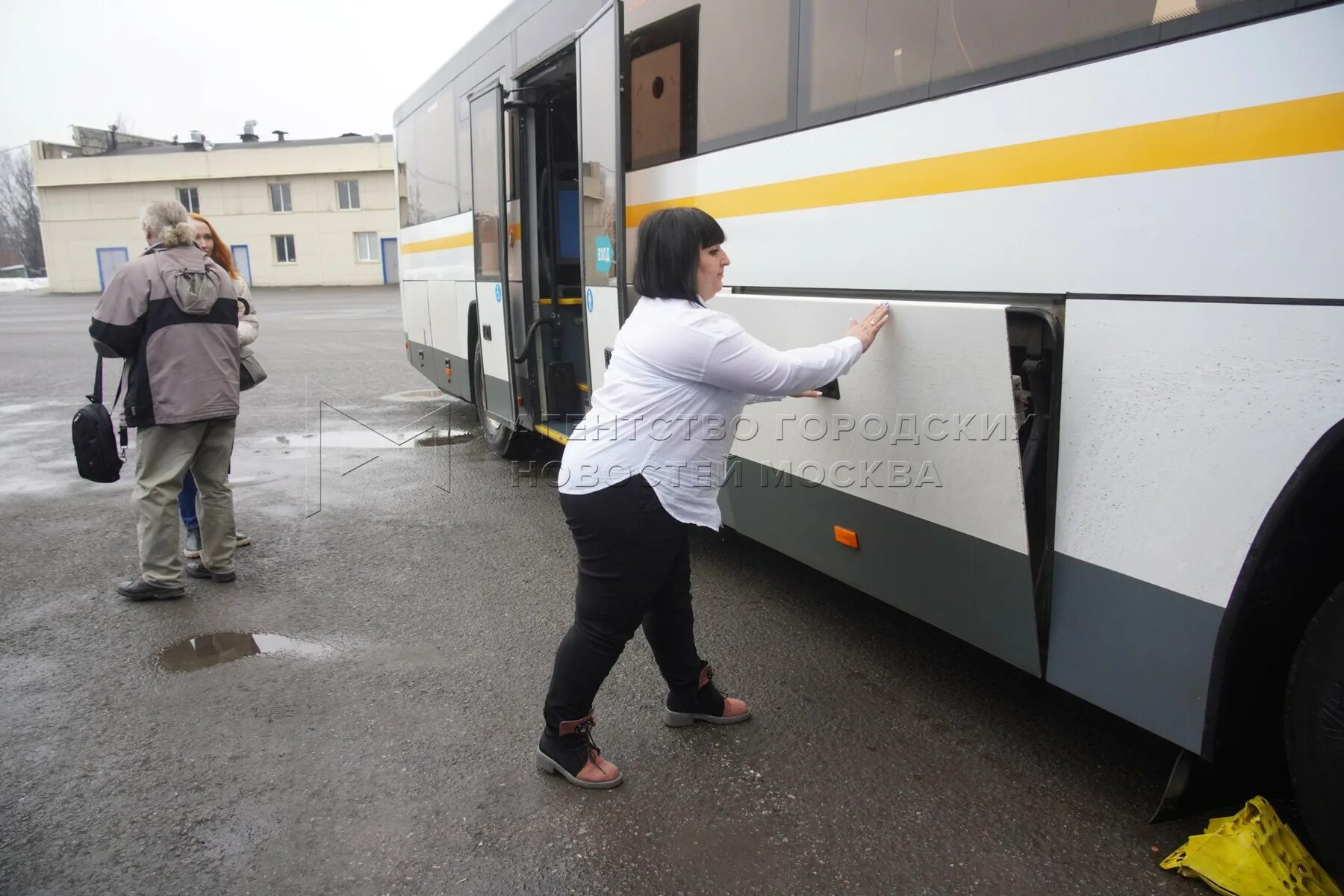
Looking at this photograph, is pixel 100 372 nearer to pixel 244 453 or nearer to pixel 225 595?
pixel 225 595

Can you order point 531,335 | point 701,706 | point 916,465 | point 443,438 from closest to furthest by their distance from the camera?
point 916,465, point 701,706, point 531,335, point 443,438

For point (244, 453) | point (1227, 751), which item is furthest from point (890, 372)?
point (244, 453)

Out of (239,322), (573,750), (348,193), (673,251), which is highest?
(348,193)

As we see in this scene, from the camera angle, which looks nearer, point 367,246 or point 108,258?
point 367,246

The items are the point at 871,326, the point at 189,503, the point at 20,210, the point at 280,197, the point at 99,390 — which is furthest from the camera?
the point at 20,210

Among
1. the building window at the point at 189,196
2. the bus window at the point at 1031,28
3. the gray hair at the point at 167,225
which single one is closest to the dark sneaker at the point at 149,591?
the gray hair at the point at 167,225

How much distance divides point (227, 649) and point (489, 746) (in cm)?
161

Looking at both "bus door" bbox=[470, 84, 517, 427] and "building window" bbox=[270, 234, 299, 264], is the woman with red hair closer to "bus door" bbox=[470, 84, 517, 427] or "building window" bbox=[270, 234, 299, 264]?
"bus door" bbox=[470, 84, 517, 427]

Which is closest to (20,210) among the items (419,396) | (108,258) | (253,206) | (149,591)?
(108,258)

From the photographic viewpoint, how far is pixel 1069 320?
8.13ft

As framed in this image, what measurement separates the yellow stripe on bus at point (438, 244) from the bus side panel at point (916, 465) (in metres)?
4.43

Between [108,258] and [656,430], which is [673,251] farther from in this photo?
[108,258]

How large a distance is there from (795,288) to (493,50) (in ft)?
14.3

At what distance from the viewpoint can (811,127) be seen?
11.2ft
